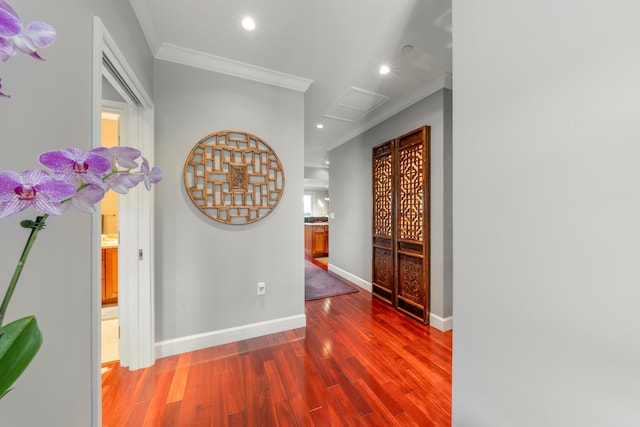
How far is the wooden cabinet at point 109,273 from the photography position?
9.28 feet

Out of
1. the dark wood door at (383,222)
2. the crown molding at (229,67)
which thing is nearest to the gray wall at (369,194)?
the dark wood door at (383,222)

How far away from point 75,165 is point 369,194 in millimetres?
3351

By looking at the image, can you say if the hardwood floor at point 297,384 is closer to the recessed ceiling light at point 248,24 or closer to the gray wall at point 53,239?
the gray wall at point 53,239

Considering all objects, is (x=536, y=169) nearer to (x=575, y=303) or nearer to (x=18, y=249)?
(x=575, y=303)

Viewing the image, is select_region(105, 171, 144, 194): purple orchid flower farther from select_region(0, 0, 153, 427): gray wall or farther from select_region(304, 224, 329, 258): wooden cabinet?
select_region(304, 224, 329, 258): wooden cabinet

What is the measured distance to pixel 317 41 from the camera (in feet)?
6.17

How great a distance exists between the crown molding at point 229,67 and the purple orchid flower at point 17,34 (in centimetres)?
203

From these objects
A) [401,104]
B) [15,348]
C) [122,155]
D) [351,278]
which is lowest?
[351,278]

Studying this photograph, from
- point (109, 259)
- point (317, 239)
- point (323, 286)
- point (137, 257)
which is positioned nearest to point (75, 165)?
point (137, 257)

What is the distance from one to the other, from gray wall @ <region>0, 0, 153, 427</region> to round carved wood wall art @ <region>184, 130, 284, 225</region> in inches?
40.9

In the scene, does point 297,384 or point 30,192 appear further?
point 297,384

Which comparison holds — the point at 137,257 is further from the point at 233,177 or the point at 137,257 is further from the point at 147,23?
the point at 147,23

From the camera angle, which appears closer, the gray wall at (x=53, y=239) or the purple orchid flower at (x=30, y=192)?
the purple orchid flower at (x=30, y=192)

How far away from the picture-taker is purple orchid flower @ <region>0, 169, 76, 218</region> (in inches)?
12.5
